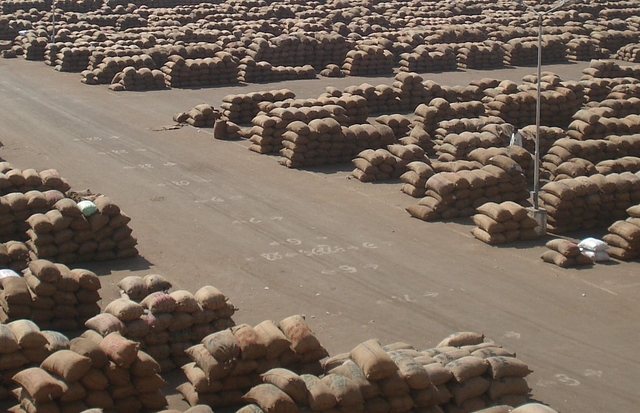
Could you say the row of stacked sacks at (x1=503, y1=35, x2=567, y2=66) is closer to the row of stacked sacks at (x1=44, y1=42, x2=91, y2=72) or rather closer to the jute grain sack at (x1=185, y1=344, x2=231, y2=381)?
the row of stacked sacks at (x1=44, y1=42, x2=91, y2=72)

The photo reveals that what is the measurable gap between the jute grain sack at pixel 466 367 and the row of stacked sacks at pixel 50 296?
6834mm

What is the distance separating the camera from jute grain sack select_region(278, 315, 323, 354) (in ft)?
44.6

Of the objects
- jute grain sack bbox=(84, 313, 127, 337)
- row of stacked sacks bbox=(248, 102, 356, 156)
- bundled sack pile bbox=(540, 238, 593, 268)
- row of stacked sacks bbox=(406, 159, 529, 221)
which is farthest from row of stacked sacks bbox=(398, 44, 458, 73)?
jute grain sack bbox=(84, 313, 127, 337)

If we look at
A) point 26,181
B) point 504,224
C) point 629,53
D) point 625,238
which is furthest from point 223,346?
point 629,53

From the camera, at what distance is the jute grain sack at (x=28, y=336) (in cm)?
1343

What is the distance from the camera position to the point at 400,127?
3142 cm

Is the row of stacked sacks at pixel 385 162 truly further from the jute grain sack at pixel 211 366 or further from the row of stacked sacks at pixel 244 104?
the jute grain sack at pixel 211 366

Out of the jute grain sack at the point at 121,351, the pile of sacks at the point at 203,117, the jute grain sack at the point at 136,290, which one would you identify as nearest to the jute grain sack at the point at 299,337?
the jute grain sack at the point at 121,351

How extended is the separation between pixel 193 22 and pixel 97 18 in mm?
6268

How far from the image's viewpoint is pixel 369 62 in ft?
157

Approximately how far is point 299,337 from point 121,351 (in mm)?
2594

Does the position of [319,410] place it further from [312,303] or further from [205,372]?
[312,303]

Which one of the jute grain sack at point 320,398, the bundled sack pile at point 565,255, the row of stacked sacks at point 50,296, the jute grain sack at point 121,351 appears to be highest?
the jute grain sack at point 121,351

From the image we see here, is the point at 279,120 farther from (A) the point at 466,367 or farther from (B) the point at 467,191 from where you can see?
(A) the point at 466,367
